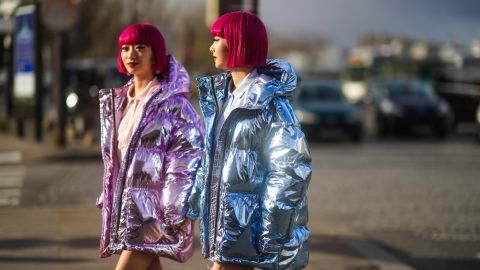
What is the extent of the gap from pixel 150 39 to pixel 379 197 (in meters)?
7.69

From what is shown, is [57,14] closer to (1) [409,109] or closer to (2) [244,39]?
(1) [409,109]

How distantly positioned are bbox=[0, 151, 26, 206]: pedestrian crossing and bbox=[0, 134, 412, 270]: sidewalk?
3.67 ft

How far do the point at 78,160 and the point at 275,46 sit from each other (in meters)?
148

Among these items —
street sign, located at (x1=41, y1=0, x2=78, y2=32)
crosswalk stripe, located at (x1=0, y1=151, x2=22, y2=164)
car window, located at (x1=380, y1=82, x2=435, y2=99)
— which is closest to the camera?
crosswalk stripe, located at (x1=0, y1=151, x2=22, y2=164)

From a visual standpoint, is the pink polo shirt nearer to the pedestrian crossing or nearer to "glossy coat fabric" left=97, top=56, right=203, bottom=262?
"glossy coat fabric" left=97, top=56, right=203, bottom=262

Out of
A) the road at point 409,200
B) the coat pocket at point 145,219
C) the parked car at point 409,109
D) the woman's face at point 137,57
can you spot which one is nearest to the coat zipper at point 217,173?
the coat pocket at point 145,219

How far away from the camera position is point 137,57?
4.99m

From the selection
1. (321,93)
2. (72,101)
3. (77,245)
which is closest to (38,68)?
(72,101)

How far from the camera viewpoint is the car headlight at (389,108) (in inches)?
994

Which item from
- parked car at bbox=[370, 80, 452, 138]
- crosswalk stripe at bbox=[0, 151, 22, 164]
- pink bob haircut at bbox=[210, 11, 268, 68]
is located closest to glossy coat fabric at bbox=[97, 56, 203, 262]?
pink bob haircut at bbox=[210, 11, 268, 68]

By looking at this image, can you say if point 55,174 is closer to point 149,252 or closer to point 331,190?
point 331,190

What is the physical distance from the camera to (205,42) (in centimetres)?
8919

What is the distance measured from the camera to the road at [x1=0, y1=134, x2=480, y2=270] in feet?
28.8

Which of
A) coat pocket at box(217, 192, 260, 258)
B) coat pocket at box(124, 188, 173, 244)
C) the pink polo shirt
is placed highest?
the pink polo shirt
